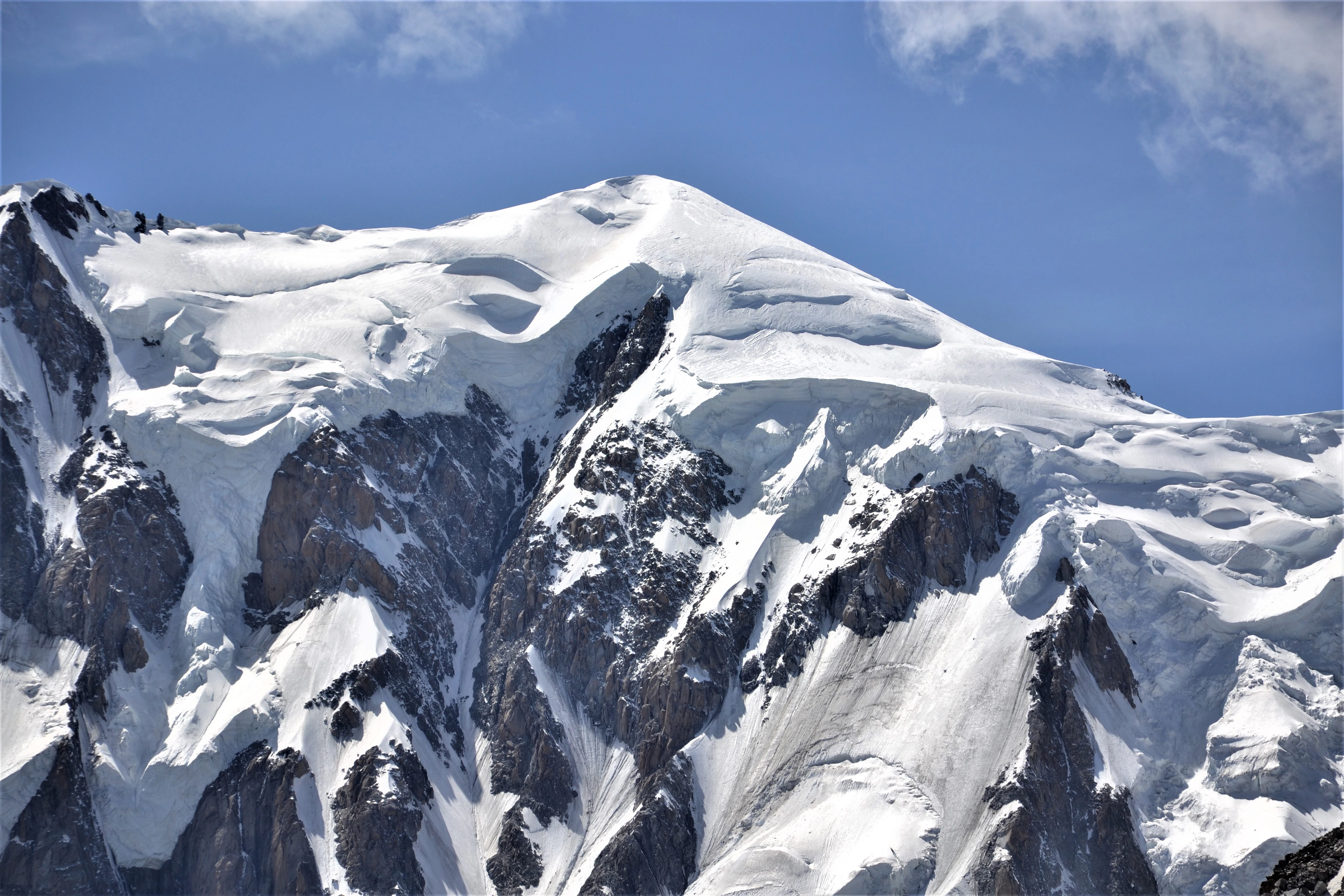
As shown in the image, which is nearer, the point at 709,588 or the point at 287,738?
the point at 287,738

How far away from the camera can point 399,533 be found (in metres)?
119

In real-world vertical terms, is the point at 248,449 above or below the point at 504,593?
above

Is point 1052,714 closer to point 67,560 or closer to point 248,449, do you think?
point 248,449

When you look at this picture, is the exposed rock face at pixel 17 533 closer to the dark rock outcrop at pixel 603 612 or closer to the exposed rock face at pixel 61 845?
the exposed rock face at pixel 61 845

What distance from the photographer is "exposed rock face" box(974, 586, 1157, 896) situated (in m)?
89.9

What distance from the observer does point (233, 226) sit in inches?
5817

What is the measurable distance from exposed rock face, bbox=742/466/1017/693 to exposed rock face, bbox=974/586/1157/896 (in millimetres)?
10020

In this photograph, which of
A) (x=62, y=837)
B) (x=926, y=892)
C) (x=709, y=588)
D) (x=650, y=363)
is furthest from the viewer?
(x=650, y=363)

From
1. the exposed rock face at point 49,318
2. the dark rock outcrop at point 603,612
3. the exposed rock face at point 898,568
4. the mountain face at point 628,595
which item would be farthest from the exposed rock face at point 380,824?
the exposed rock face at point 49,318

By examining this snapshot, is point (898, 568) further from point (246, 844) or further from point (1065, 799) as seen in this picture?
point (246, 844)

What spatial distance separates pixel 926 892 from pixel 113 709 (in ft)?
217

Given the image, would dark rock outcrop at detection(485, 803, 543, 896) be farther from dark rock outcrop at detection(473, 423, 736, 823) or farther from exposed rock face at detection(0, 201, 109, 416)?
exposed rock face at detection(0, 201, 109, 416)

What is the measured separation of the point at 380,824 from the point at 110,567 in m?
33.8

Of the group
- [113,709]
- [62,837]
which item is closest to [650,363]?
[113,709]
